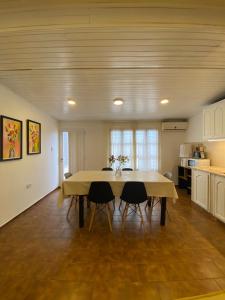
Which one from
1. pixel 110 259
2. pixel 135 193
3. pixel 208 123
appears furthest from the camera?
pixel 208 123

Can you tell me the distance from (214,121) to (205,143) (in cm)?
152

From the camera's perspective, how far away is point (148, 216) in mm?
4008

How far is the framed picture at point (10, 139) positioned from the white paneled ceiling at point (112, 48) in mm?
622

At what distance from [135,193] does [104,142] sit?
3938mm

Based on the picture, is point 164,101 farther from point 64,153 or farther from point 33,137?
point 64,153

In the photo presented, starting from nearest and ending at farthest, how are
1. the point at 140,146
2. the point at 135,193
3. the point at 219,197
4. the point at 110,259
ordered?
the point at 110,259
the point at 135,193
the point at 219,197
the point at 140,146

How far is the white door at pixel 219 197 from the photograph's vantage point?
357cm

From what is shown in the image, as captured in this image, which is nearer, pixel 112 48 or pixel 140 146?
pixel 112 48

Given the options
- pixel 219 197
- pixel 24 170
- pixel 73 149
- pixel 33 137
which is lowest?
pixel 219 197

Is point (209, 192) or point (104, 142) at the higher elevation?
point (104, 142)

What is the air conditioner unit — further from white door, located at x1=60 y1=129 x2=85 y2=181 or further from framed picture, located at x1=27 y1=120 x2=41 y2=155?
framed picture, located at x1=27 y1=120 x2=41 y2=155

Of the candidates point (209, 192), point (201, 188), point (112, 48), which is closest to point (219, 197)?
point (209, 192)

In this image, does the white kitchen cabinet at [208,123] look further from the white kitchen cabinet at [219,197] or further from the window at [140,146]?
the window at [140,146]

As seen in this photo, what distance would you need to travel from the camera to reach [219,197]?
372 cm
